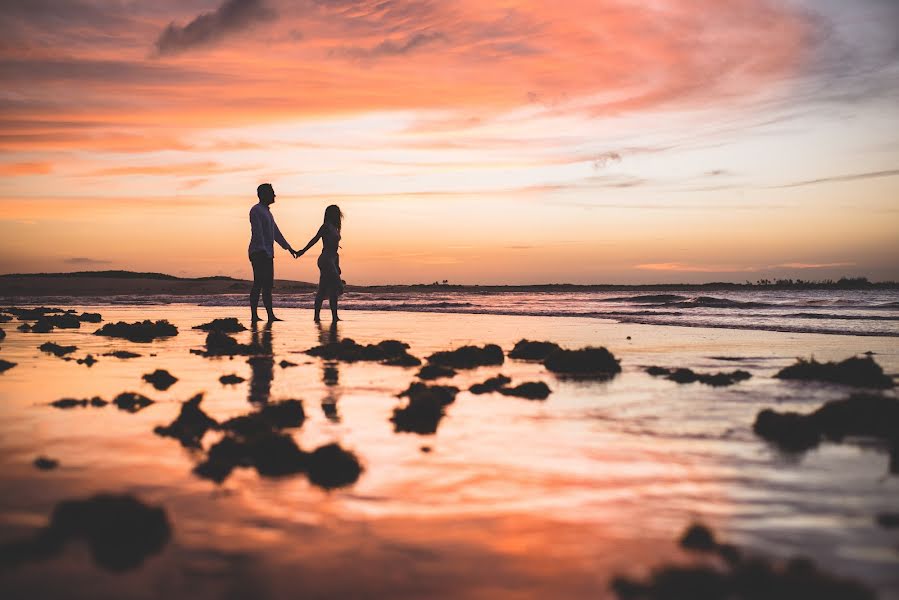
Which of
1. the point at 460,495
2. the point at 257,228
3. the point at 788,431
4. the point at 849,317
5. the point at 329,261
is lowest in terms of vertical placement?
the point at 460,495

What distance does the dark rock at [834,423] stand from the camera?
4797mm

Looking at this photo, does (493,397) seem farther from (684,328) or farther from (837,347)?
(684,328)

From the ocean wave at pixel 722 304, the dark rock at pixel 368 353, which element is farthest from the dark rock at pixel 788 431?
the ocean wave at pixel 722 304

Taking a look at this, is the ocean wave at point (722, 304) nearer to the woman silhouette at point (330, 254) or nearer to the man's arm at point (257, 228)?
the woman silhouette at point (330, 254)

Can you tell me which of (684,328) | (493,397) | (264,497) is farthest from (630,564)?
(684,328)

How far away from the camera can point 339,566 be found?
270cm

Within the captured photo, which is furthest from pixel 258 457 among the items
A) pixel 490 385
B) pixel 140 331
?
pixel 140 331

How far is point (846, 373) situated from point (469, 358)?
4.13 m

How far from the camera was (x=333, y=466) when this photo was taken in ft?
12.7

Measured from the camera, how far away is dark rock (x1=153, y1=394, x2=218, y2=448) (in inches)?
183

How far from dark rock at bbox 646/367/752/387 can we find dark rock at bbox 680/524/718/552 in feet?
15.2

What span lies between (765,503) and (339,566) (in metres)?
2.04

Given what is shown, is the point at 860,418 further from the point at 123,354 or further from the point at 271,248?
the point at 271,248

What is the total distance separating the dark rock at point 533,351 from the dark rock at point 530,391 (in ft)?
10.3
